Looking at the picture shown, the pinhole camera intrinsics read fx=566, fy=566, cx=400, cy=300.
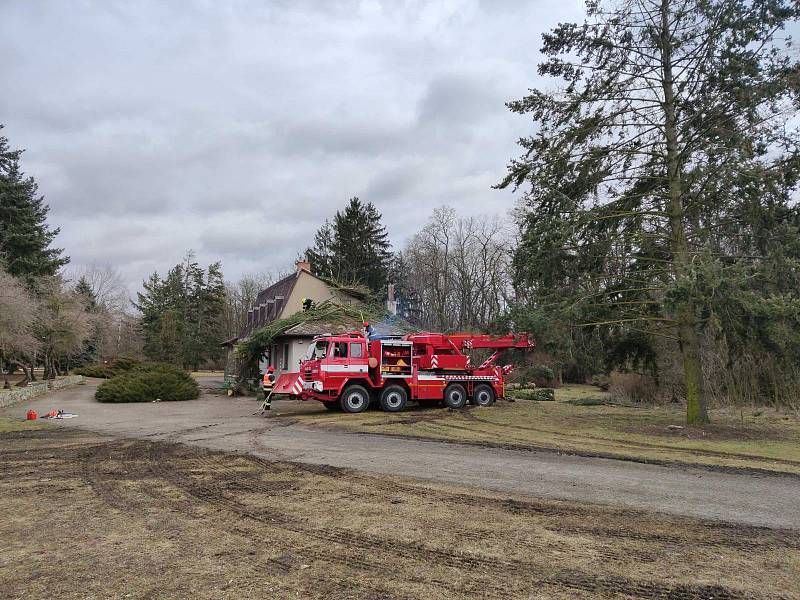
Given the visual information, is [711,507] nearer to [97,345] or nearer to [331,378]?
[331,378]

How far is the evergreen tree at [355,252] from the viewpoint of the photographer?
5188cm

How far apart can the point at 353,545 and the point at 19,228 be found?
3894 centimetres

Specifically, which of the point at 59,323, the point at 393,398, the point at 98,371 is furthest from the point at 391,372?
the point at 98,371

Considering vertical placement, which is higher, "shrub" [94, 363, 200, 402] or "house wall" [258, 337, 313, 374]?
"house wall" [258, 337, 313, 374]

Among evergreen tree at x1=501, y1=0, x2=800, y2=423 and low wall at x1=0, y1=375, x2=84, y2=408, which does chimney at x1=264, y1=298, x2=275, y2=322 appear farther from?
evergreen tree at x1=501, y1=0, x2=800, y2=423

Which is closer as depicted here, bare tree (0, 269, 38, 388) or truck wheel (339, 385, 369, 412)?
truck wheel (339, 385, 369, 412)

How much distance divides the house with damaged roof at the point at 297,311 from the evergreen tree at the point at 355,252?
10753mm

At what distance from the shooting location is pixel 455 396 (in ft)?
68.0

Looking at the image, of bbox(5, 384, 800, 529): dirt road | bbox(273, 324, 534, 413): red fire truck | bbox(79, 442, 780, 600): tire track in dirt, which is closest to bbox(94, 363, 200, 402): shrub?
bbox(5, 384, 800, 529): dirt road

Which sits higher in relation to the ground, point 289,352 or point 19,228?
point 19,228

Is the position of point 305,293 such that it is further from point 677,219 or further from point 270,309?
point 677,219

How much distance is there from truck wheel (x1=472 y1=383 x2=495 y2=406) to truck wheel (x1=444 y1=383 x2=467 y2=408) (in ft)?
2.43

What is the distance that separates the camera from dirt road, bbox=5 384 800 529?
7172mm

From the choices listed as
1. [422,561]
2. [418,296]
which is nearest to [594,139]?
[422,561]
